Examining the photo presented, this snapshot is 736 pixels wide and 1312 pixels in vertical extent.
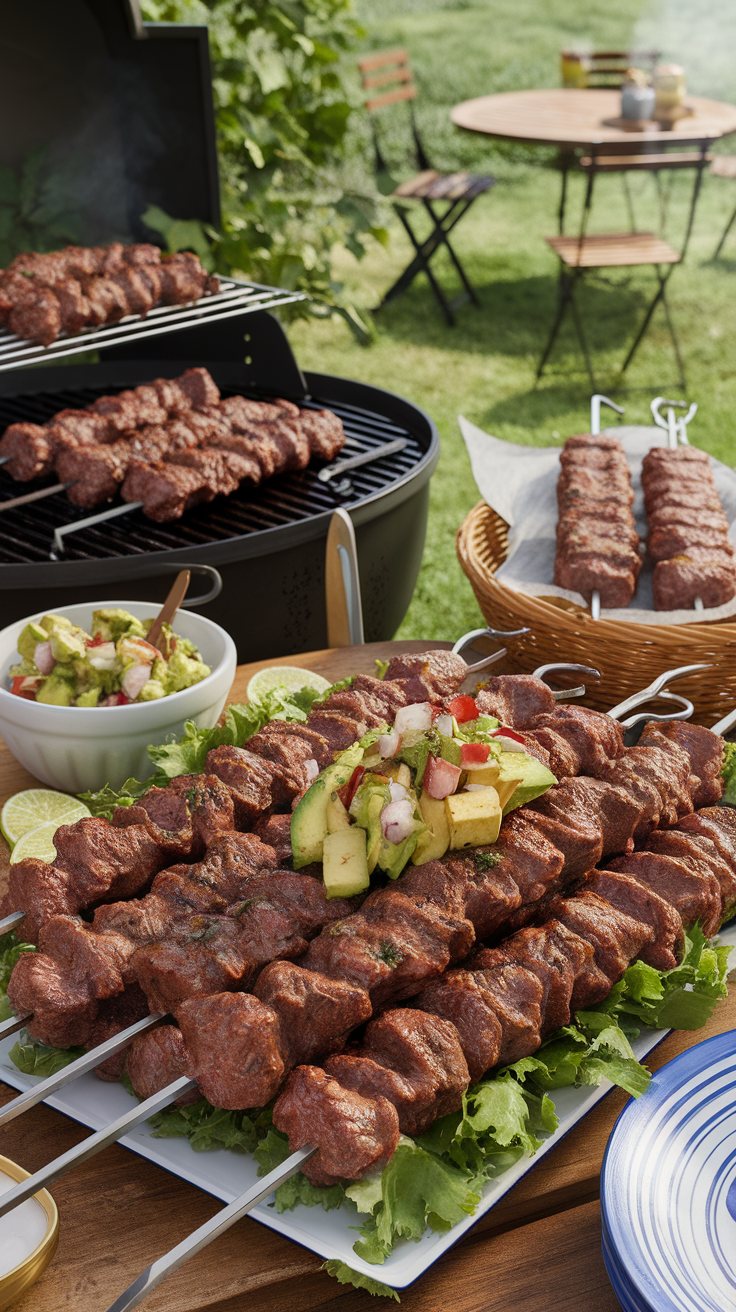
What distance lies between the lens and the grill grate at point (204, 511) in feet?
13.4

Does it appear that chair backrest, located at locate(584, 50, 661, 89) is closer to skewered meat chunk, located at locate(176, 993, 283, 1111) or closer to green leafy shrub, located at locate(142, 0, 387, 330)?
green leafy shrub, located at locate(142, 0, 387, 330)

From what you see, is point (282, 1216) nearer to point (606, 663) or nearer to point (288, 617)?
point (606, 663)

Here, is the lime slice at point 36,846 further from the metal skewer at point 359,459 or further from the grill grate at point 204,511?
the metal skewer at point 359,459

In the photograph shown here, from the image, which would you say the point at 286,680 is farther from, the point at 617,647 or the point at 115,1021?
the point at 115,1021

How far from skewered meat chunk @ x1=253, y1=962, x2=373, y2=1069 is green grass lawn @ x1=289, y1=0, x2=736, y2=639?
15.8 ft

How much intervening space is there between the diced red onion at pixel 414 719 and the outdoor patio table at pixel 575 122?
8.33 metres

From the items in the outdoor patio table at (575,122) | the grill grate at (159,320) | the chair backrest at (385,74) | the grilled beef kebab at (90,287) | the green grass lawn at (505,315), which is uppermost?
the chair backrest at (385,74)

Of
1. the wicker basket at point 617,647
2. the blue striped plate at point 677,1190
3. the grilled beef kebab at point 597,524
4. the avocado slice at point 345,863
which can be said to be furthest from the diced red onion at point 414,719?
the grilled beef kebab at point 597,524

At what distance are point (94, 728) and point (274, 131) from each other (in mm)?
6750

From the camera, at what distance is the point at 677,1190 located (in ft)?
5.54

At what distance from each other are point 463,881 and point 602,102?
11172 mm

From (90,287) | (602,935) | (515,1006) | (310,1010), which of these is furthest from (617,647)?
(90,287)

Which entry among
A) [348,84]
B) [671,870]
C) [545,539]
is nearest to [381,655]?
[545,539]

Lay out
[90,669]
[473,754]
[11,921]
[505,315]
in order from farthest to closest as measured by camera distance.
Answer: [505,315], [90,669], [473,754], [11,921]
